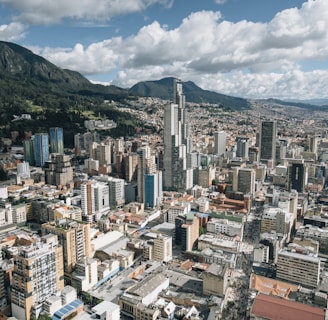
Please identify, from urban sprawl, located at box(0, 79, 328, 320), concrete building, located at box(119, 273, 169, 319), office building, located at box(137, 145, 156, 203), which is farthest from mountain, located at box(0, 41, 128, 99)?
concrete building, located at box(119, 273, 169, 319)

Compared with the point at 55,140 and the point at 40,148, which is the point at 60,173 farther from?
the point at 55,140

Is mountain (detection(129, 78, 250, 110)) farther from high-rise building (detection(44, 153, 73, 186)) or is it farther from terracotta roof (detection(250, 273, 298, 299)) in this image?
terracotta roof (detection(250, 273, 298, 299))

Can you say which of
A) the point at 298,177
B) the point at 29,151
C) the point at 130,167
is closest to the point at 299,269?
the point at 298,177

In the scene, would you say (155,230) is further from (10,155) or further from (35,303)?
A: (10,155)

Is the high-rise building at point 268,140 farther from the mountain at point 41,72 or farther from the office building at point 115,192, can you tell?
the mountain at point 41,72

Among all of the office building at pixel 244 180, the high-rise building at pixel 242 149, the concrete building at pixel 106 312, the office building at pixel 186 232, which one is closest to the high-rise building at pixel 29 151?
the office building at pixel 244 180

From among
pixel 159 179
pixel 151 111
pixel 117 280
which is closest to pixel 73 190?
pixel 159 179

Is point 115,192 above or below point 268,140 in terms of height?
below
